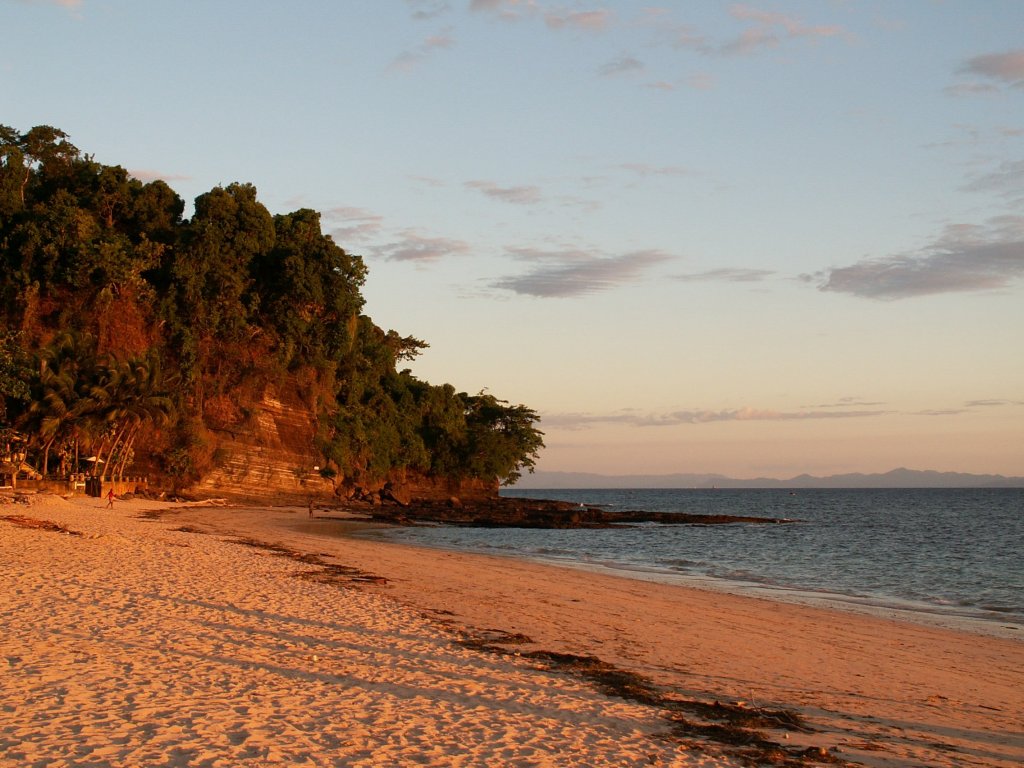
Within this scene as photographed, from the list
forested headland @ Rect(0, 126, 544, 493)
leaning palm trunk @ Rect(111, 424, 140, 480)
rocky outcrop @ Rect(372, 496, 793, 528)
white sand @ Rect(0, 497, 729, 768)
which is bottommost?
rocky outcrop @ Rect(372, 496, 793, 528)

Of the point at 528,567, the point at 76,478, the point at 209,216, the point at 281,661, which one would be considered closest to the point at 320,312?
the point at 209,216

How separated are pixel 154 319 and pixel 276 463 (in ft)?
38.7

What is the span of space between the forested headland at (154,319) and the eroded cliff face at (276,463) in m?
0.54

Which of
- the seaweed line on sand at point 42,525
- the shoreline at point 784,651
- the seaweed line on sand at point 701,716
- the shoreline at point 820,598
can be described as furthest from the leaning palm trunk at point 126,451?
the seaweed line on sand at point 701,716

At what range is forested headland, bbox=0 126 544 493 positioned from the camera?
39.3 meters

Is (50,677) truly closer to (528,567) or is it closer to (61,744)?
(61,744)

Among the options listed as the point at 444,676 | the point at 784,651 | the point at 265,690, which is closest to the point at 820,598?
the point at 784,651

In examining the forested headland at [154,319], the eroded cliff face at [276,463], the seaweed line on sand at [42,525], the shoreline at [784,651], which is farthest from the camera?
the eroded cliff face at [276,463]

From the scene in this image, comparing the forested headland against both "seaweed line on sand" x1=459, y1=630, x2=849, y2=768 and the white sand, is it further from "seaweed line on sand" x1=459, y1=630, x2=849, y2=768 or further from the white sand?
"seaweed line on sand" x1=459, y1=630, x2=849, y2=768

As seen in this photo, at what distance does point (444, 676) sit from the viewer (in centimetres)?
968

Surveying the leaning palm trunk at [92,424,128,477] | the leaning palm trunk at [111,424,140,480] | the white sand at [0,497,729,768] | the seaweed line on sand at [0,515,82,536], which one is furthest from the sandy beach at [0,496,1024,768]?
the leaning palm trunk at [111,424,140,480]

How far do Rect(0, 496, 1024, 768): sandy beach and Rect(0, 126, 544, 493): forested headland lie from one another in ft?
73.7

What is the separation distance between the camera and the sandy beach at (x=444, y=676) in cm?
712

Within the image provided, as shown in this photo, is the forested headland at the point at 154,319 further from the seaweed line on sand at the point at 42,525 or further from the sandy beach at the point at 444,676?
the sandy beach at the point at 444,676
